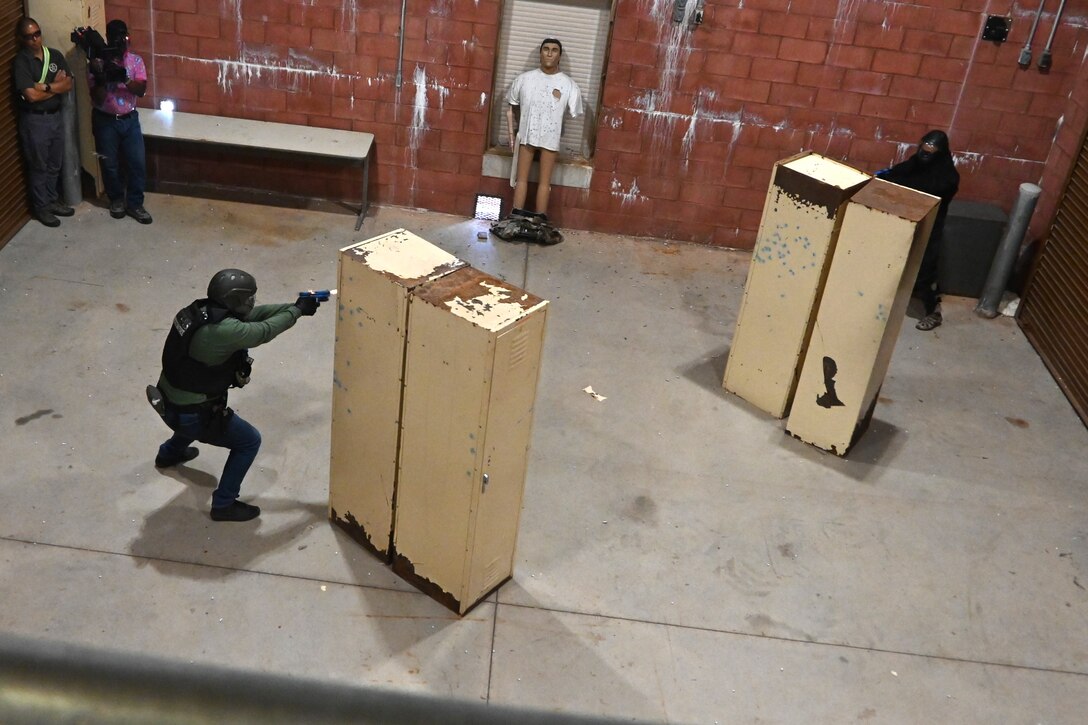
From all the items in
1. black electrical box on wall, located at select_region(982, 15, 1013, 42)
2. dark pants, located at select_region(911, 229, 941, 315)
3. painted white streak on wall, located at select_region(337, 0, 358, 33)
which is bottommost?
dark pants, located at select_region(911, 229, 941, 315)

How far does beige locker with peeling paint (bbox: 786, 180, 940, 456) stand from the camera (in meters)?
6.38

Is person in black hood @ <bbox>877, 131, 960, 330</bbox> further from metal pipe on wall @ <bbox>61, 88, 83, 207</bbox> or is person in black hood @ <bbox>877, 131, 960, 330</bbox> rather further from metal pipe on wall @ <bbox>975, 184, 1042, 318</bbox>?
metal pipe on wall @ <bbox>61, 88, 83, 207</bbox>

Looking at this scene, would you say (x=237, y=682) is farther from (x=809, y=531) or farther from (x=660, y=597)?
(x=809, y=531)

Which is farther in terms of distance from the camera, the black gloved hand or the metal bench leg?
the metal bench leg

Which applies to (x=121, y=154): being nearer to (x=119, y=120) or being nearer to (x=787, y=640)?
(x=119, y=120)

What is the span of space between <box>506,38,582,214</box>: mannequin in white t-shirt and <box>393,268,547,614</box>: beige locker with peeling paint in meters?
4.25

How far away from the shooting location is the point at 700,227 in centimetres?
977

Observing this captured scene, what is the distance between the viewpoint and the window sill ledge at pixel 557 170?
9.55 metres

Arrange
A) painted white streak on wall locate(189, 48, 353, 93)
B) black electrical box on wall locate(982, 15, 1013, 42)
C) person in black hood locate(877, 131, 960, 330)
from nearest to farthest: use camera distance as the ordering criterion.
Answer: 1. person in black hood locate(877, 131, 960, 330)
2. black electrical box on wall locate(982, 15, 1013, 42)
3. painted white streak on wall locate(189, 48, 353, 93)

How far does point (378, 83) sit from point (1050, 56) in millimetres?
5647

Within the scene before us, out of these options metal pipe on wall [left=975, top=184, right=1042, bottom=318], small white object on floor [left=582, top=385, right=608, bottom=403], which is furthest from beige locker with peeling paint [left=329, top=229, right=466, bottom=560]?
metal pipe on wall [left=975, top=184, right=1042, bottom=318]

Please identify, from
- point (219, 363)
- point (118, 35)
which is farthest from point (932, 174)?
point (118, 35)

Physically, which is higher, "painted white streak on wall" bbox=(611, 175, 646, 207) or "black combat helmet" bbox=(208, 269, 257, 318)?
"black combat helmet" bbox=(208, 269, 257, 318)

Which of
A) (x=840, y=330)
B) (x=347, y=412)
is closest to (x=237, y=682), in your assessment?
(x=347, y=412)
